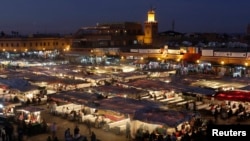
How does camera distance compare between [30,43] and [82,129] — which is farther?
[30,43]

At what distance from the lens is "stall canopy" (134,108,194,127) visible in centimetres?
1008

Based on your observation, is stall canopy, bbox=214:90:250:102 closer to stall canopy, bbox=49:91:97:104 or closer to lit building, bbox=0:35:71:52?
stall canopy, bbox=49:91:97:104

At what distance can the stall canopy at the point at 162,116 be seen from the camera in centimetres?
1008

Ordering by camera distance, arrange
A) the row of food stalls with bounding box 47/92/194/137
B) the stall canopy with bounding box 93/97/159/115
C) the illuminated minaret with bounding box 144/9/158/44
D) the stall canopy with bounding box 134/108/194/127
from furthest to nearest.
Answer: the illuminated minaret with bounding box 144/9/158/44
the stall canopy with bounding box 93/97/159/115
the row of food stalls with bounding box 47/92/194/137
the stall canopy with bounding box 134/108/194/127

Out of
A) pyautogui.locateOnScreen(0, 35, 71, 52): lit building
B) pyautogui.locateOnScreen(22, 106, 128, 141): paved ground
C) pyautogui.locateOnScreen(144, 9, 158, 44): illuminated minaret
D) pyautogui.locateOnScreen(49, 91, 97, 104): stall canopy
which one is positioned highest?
pyautogui.locateOnScreen(144, 9, 158, 44): illuminated minaret

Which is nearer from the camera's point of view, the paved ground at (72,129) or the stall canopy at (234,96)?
the paved ground at (72,129)

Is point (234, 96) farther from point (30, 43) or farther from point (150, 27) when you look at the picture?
point (30, 43)

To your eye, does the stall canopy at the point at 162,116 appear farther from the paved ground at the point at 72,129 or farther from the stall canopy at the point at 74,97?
the stall canopy at the point at 74,97

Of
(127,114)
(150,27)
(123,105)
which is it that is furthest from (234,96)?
(150,27)

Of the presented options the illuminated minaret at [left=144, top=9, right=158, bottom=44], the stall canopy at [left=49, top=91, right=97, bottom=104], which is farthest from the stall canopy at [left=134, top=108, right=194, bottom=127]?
the illuminated minaret at [left=144, top=9, right=158, bottom=44]

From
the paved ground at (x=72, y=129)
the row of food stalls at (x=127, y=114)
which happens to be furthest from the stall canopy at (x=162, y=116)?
the paved ground at (x=72, y=129)

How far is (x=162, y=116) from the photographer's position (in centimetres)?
1039

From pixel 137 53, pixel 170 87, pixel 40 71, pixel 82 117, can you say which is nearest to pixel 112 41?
pixel 137 53

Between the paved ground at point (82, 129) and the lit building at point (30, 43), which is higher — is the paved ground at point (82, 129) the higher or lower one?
the lower one
